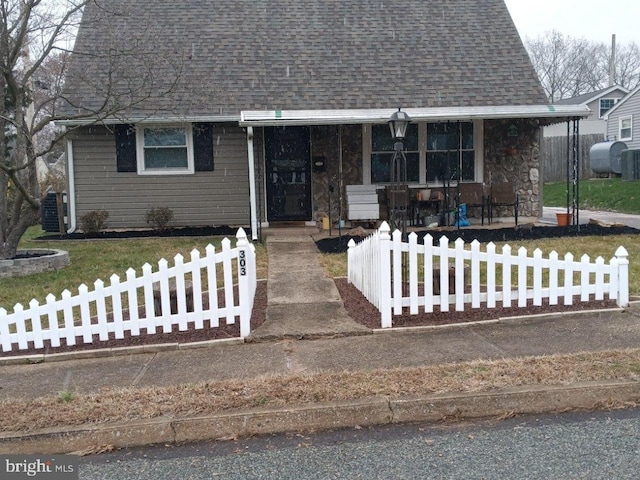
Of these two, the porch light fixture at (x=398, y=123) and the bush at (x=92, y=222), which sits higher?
the porch light fixture at (x=398, y=123)

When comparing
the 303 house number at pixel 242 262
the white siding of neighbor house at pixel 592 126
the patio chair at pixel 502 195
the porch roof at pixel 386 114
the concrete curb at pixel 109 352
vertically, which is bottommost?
the concrete curb at pixel 109 352

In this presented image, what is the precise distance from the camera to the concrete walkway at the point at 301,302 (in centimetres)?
601

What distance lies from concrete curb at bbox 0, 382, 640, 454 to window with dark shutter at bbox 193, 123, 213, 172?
10611 mm

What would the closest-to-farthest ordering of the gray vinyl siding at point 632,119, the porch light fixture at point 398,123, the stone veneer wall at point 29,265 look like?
the porch light fixture at point 398,123, the stone veneer wall at point 29,265, the gray vinyl siding at point 632,119

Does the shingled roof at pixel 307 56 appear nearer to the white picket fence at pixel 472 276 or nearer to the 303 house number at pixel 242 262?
the 303 house number at pixel 242 262

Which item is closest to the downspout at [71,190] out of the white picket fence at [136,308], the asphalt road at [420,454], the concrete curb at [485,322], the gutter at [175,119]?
the gutter at [175,119]

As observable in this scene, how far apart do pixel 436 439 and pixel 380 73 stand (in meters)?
11.9

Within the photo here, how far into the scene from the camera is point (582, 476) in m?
3.28

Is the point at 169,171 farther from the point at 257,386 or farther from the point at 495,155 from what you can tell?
the point at 257,386

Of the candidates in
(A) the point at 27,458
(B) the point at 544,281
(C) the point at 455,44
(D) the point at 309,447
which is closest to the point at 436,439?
(D) the point at 309,447

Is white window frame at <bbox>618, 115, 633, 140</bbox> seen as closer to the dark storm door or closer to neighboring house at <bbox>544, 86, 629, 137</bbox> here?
neighboring house at <bbox>544, 86, 629, 137</bbox>

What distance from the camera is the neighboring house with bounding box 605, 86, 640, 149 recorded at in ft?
99.2

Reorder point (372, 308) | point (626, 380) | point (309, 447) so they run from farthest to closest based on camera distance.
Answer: point (372, 308) < point (626, 380) < point (309, 447)

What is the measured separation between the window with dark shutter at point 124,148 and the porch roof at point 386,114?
360cm
